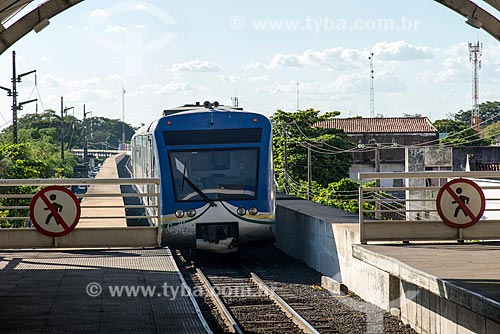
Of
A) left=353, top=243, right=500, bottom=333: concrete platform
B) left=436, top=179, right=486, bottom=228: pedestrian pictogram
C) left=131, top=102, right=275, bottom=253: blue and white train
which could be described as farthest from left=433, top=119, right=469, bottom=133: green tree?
left=353, top=243, right=500, bottom=333: concrete platform

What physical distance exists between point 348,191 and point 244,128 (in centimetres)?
2916

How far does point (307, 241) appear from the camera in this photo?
20.5 meters

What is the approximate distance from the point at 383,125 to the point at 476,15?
87.4 meters

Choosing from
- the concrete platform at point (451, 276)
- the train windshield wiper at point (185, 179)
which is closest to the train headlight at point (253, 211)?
the train windshield wiper at point (185, 179)

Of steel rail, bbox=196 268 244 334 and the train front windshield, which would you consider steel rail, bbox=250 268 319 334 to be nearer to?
steel rail, bbox=196 268 244 334

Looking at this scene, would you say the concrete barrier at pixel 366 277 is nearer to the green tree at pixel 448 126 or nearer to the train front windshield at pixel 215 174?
the train front windshield at pixel 215 174

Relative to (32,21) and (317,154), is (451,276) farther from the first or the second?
(317,154)

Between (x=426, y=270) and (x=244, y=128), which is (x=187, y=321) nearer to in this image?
(x=426, y=270)

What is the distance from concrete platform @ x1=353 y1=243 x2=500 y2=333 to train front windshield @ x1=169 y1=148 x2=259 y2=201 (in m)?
5.51

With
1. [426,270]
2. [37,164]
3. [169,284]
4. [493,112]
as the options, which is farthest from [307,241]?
[493,112]

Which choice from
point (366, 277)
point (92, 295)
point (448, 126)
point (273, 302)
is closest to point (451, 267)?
point (366, 277)

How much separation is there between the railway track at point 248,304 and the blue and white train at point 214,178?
0.78 m

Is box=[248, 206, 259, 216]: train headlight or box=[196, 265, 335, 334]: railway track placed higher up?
box=[248, 206, 259, 216]: train headlight

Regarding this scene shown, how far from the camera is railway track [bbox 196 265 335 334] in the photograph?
1323 centimetres
